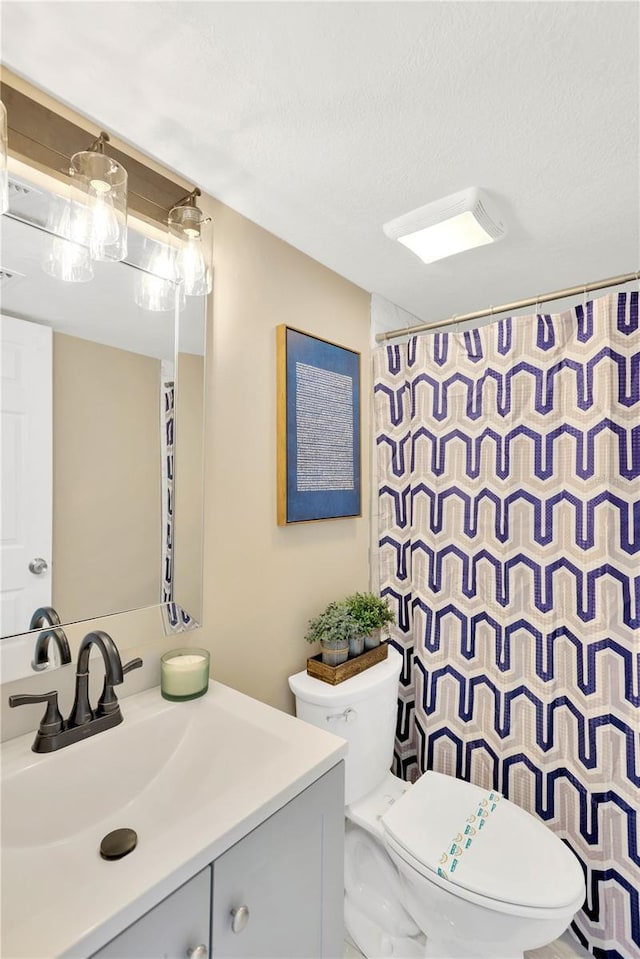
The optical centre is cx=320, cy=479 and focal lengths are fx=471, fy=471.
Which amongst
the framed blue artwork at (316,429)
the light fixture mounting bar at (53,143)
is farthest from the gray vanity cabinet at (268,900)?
the light fixture mounting bar at (53,143)

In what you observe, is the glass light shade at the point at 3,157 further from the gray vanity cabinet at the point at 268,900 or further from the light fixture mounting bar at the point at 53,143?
the gray vanity cabinet at the point at 268,900

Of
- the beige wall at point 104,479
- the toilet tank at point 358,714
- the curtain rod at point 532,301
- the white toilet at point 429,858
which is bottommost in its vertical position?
the white toilet at point 429,858

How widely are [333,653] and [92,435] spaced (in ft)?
3.42

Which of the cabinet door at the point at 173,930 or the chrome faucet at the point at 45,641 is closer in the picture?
the cabinet door at the point at 173,930

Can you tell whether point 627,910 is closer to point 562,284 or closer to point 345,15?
point 562,284

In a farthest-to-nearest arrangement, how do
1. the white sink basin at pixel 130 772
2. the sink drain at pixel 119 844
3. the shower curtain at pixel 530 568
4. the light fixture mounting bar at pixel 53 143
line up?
the shower curtain at pixel 530 568 → the light fixture mounting bar at pixel 53 143 → the white sink basin at pixel 130 772 → the sink drain at pixel 119 844

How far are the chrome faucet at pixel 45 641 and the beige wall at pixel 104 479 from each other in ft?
0.10

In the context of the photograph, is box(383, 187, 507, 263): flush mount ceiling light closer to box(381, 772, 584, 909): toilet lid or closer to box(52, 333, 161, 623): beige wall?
box(52, 333, 161, 623): beige wall

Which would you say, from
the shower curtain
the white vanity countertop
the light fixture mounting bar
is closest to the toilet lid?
the shower curtain

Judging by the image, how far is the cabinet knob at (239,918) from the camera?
792mm

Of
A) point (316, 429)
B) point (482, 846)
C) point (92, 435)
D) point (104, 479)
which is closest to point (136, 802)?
point (104, 479)

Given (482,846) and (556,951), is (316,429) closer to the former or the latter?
(482,846)

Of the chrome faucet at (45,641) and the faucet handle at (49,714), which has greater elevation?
the chrome faucet at (45,641)

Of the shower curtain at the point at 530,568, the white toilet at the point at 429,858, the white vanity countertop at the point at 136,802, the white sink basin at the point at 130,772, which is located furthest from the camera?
the shower curtain at the point at 530,568
